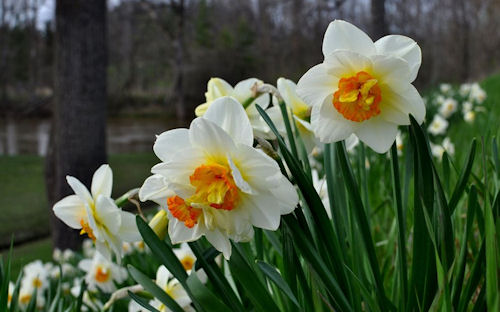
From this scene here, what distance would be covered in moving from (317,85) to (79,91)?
3264 millimetres

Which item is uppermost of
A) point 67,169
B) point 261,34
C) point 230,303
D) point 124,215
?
point 261,34

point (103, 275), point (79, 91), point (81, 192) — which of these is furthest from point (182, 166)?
point (79, 91)

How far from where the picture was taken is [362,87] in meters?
0.56

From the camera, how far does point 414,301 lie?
28.5 inches

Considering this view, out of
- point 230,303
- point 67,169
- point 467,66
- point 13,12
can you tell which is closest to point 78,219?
point 230,303

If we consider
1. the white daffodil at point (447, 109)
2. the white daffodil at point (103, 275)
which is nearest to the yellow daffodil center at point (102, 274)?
the white daffodil at point (103, 275)

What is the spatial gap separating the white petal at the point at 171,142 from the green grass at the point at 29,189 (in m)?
3.80

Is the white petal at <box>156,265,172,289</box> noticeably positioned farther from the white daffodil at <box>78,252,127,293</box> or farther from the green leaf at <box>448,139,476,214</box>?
the white daffodil at <box>78,252,127,293</box>

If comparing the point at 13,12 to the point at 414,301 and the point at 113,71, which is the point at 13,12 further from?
the point at 414,301

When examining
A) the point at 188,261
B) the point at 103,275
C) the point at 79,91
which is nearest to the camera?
the point at 188,261

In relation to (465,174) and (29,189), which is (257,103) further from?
(29,189)

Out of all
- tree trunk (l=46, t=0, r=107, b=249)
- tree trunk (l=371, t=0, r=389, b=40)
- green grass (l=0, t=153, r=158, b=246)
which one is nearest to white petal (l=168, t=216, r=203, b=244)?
tree trunk (l=46, t=0, r=107, b=249)

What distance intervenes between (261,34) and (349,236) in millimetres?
21442

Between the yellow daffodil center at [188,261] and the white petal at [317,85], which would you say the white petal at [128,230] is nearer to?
the white petal at [317,85]
